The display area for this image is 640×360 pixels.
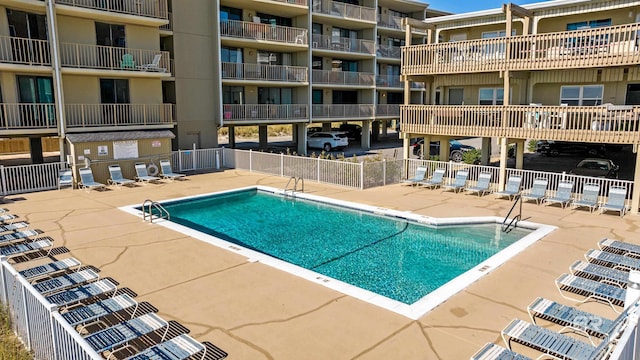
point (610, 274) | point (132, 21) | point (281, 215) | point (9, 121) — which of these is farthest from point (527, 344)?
point (132, 21)

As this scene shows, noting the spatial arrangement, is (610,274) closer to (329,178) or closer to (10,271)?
(10,271)

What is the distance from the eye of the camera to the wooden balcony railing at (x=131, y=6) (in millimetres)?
20966

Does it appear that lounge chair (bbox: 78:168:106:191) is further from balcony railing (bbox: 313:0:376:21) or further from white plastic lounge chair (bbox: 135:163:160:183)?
balcony railing (bbox: 313:0:376:21)

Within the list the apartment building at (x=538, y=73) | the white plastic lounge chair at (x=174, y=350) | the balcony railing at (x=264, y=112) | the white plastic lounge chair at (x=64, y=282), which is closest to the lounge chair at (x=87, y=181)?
the balcony railing at (x=264, y=112)

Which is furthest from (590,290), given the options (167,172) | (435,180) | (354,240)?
(167,172)

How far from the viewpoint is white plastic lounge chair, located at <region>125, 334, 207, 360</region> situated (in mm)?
6086

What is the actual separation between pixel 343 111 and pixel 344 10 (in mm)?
7759

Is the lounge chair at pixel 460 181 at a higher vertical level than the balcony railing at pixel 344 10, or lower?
lower

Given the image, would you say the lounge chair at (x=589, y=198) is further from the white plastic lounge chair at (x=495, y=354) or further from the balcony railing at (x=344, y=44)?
the balcony railing at (x=344, y=44)

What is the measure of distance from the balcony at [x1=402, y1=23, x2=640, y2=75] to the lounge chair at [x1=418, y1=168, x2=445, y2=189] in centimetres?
468

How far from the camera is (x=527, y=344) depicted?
6965 mm

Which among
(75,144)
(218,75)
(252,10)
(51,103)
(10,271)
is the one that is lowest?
(10,271)

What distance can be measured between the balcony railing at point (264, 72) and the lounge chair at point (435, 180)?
48.1ft

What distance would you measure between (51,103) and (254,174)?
10.2 metres
